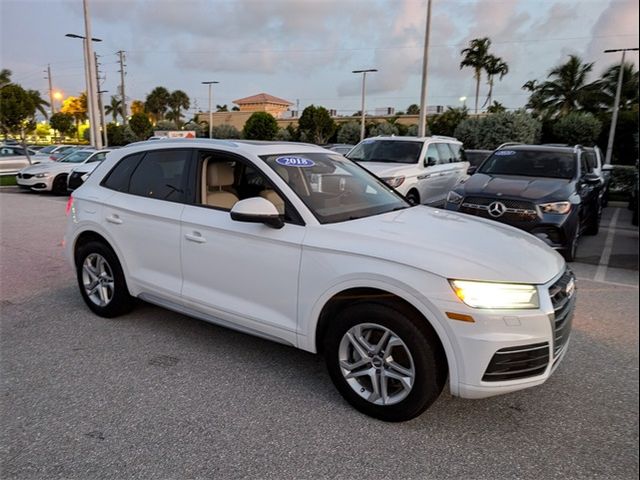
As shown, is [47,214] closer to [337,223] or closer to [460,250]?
[337,223]

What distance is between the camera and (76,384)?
3.42 m

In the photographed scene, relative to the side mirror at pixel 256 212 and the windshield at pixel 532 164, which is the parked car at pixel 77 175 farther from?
the side mirror at pixel 256 212

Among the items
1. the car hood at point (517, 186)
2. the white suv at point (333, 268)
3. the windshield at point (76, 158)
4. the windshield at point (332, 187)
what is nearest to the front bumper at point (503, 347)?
the white suv at point (333, 268)

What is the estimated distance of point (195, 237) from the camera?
12.3 ft

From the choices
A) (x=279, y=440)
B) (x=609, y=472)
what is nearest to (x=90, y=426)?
(x=279, y=440)

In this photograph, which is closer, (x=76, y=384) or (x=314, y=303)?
(x=314, y=303)

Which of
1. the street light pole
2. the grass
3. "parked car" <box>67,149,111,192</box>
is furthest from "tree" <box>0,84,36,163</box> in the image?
the street light pole

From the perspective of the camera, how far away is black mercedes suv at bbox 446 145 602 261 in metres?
6.62

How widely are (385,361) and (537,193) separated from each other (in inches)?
198

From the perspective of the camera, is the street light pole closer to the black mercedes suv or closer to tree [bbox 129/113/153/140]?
the black mercedes suv

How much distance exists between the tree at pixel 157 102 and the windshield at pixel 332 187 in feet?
317

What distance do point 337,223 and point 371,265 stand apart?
53 cm

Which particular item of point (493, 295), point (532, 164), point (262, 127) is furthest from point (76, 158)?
point (262, 127)

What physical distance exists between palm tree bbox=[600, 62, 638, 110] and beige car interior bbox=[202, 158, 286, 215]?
3731 centimetres
